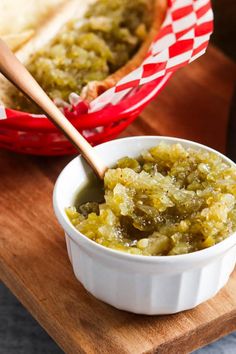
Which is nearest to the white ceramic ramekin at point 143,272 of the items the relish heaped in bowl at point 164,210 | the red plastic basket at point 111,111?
the relish heaped in bowl at point 164,210

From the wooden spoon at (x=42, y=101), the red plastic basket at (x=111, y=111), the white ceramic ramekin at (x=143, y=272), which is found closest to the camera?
the white ceramic ramekin at (x=143, y=272)

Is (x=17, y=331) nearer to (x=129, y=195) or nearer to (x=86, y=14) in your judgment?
(x=129, y=195)

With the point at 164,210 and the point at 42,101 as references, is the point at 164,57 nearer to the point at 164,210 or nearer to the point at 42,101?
the point at 42,101

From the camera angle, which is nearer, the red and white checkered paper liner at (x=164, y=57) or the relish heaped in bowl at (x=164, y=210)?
the relish heaped in bowl at (x=164, y=210)

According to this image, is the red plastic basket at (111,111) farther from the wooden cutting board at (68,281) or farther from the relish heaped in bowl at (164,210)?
the relish heaped in bowl at (164,210)

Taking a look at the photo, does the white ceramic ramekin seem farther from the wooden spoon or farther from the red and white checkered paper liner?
the red and white checkered paper liner

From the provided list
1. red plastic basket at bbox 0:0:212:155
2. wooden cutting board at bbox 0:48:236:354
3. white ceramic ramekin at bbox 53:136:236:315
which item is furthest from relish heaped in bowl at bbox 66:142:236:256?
red plastic basket at bbox 0:0:212:155

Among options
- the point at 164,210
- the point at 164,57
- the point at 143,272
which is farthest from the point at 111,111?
the point at 143,272
